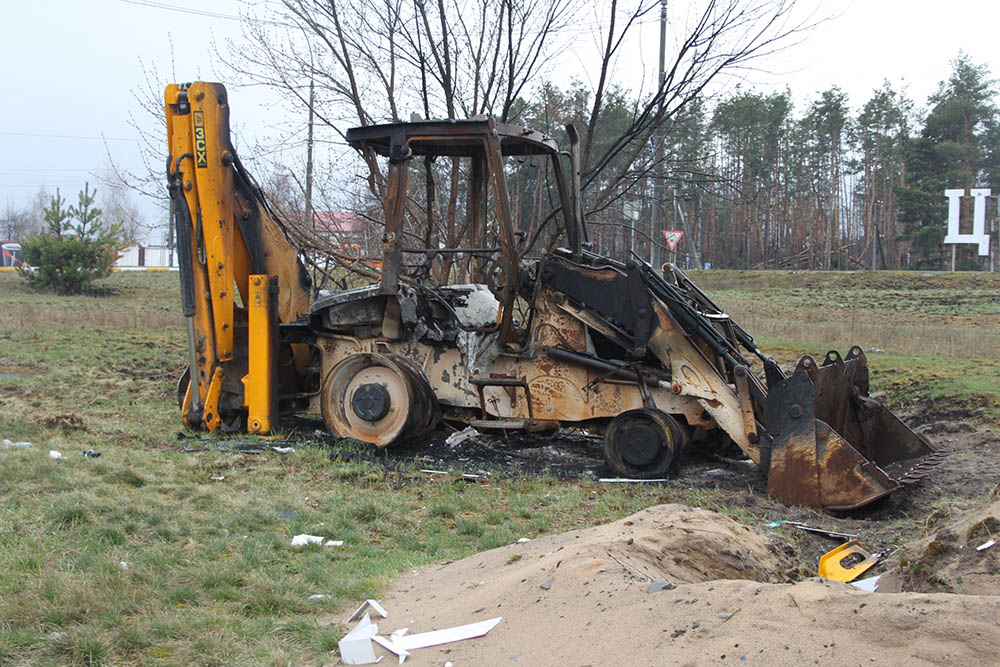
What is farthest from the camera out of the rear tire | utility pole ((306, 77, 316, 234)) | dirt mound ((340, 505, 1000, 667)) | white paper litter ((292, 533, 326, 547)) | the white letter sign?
the white letter sign

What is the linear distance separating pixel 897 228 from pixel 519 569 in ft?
185

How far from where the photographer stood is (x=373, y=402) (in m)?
7.59

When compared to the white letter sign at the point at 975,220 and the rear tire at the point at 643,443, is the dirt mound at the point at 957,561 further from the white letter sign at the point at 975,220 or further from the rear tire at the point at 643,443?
the white letter sign at the point at 975,220

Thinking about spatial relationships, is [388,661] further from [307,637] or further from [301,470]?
[301,470]

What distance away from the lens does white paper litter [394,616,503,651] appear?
11.5ft

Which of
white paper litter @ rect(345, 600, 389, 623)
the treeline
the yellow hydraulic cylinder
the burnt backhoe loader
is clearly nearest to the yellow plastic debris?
the burnt backhoe loader

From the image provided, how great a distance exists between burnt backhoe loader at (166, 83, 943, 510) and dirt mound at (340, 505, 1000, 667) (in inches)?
93.5

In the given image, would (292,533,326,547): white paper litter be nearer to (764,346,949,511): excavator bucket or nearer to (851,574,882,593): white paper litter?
(851,574,882,593): white paper litter

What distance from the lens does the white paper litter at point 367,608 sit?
397 cm

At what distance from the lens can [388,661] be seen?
3.49m

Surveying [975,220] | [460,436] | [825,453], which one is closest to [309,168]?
[460,436]

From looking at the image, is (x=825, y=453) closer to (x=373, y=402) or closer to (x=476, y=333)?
(x=476, y=333)

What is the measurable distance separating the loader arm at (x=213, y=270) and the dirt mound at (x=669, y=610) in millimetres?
3835

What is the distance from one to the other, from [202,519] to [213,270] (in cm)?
318
